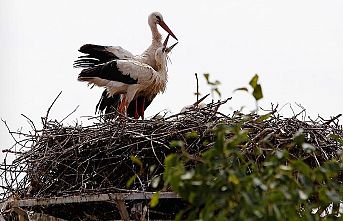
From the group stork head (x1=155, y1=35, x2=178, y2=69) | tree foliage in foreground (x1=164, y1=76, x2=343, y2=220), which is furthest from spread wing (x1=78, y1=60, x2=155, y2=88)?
tree foliage in foreground (x1=164, y1=76, x2=343, y2=220)

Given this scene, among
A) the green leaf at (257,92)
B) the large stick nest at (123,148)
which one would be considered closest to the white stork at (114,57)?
the large stick nest at (123,148)

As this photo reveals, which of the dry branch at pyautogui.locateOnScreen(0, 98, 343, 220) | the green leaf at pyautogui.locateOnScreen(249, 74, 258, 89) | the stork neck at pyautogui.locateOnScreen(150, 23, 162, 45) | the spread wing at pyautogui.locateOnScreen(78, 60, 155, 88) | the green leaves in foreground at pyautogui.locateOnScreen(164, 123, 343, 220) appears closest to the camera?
the green leaves in foreground at pyautogui.locateOnScreen(164, 123, 343, 220)

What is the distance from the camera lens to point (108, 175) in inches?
213

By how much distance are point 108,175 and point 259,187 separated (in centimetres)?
307

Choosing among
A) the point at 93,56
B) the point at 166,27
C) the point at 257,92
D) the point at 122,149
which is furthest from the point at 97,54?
the point at 257,92

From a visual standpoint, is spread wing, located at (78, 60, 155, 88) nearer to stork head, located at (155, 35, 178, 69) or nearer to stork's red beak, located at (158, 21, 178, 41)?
stork head, located at (155, 35, 178, 69)

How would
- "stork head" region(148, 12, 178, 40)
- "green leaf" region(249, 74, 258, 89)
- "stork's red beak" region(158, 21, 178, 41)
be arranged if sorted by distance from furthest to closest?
"stork head" region(148, 12, 178, 40) → "stork's red beak" region(158, 21, 178, 41) → "green leaf" region(249, 74, 258, 89)

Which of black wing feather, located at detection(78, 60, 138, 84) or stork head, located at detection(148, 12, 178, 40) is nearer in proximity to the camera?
black wing feather, located at detection(78, 60, 138, 84)

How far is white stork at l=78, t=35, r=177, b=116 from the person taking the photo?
8.38 metres

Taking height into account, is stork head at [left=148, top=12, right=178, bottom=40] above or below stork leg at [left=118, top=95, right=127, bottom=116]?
above

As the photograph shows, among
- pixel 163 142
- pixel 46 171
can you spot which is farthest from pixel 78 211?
pixel 163 142

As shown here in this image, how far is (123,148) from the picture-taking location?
211 inches

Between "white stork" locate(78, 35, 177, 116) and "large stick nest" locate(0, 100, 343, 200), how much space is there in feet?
8.53

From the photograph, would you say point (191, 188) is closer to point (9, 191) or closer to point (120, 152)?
point (120, 152)
